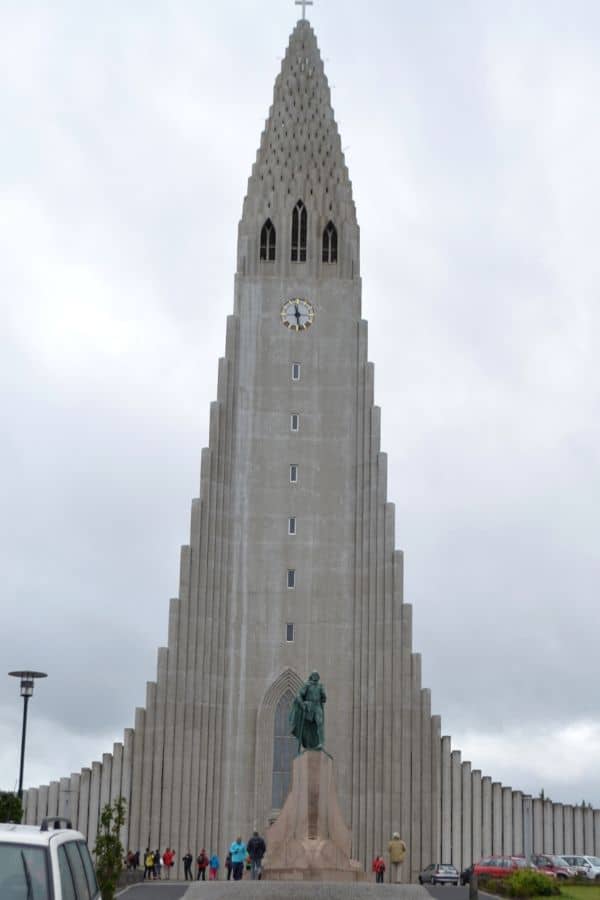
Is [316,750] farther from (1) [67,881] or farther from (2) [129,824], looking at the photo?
(1) [67,881]

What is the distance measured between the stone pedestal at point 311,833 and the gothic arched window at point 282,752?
1517 cm

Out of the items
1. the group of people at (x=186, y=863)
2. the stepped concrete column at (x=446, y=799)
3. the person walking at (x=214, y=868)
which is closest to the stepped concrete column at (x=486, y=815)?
the stepped concrete column at (x=446, y=799)

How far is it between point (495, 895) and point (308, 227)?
37.8m

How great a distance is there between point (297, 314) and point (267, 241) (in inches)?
154

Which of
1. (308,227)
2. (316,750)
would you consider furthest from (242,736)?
(308,227)

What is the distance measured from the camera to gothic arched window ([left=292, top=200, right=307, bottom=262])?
206 feet

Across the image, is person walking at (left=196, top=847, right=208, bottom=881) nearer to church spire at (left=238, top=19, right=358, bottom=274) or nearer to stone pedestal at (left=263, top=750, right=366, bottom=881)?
stone pedestal at (left=263, top=750, right=366, bottom=881)

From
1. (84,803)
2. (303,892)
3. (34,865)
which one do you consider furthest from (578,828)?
(34,865)

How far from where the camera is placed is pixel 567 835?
56.0m

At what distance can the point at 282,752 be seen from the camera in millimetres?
56438

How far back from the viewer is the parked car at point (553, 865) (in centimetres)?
4803

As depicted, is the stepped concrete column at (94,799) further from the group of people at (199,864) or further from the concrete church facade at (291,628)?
the group of people at (199,864)

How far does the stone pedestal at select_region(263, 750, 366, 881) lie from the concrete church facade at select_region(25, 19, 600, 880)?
1479cm

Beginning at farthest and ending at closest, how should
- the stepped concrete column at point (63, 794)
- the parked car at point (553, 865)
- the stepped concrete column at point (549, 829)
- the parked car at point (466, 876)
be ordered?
the stepped concrete column at point (549, 829), the stepped concrete column at point (63, 794), the parked car at point (553, 865), the parked car at point (466, 876)
